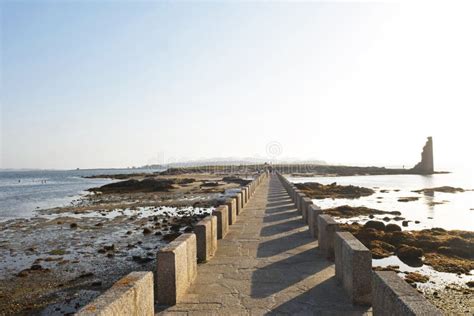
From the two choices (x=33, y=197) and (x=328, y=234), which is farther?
(x=33, y=197)

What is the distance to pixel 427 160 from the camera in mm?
87375

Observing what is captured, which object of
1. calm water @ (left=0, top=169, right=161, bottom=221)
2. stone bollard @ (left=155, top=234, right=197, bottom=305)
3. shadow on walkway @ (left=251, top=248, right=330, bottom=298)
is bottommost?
calm water @ (left=0, top=169, right=161, bottom=221)

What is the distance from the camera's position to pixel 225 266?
7.05 metres

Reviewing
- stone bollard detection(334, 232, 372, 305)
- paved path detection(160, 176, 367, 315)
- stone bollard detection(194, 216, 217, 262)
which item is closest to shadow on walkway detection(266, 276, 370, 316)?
paved path detection(160, 176, 367, 315)

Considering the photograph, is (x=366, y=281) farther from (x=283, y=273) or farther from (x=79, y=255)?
(x=79, y=255)

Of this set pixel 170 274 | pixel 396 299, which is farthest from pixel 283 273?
pixel 396 299

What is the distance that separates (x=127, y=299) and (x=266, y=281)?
121 inches

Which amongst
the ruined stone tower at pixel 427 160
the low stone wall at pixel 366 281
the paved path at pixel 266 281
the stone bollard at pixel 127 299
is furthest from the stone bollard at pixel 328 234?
the ruined stone tower at pixel 427 160

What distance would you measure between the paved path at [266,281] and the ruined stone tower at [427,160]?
8102 cm

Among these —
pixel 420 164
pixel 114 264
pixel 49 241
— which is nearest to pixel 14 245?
pixel 49 241

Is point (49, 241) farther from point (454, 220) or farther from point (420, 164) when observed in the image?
point (420, 164)

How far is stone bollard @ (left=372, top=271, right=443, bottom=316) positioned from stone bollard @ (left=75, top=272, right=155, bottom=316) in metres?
2.38

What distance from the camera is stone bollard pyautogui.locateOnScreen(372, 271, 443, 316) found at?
3.03m

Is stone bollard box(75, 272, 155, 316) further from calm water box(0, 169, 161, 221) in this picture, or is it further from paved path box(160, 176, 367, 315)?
calm water box(0, 169, 161, 221)
